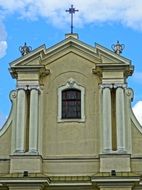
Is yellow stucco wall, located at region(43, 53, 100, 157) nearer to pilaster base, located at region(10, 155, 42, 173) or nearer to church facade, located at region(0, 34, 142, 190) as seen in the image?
church facade, located at region(0, 34, 142, 190)

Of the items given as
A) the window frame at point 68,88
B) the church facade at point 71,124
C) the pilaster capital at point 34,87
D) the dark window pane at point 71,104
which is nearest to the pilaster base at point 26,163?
the church facade at point 71,124

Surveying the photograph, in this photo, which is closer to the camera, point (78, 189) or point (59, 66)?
point (78, 189)

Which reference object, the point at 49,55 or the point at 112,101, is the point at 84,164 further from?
the point at 49,55

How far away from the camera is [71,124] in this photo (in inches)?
813

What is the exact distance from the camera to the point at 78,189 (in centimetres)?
1972

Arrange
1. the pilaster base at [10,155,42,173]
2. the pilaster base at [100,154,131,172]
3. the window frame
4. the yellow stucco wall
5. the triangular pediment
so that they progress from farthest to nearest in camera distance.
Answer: the triangular pediment
the window frame
the yellow stucco wall
the pilaster base at [10,155,42,173]
the pilaster base at [100,154,131,172]

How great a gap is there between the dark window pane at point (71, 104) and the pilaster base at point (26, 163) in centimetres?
193

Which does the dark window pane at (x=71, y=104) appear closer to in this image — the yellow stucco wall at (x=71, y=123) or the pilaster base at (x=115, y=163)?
the yellow stucco wall at (x=71, y=123)

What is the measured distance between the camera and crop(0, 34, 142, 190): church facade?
19688mm

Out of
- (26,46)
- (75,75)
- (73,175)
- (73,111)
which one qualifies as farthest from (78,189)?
(26,46)

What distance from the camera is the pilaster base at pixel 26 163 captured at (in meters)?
19.8

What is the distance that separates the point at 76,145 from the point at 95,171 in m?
1.14

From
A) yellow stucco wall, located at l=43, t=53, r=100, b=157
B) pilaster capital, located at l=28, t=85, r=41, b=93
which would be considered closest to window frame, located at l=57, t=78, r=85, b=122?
yellow stucco wall, located at l=43, t=53, r=100, b=157

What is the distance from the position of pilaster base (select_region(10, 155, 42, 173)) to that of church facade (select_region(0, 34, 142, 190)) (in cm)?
3
